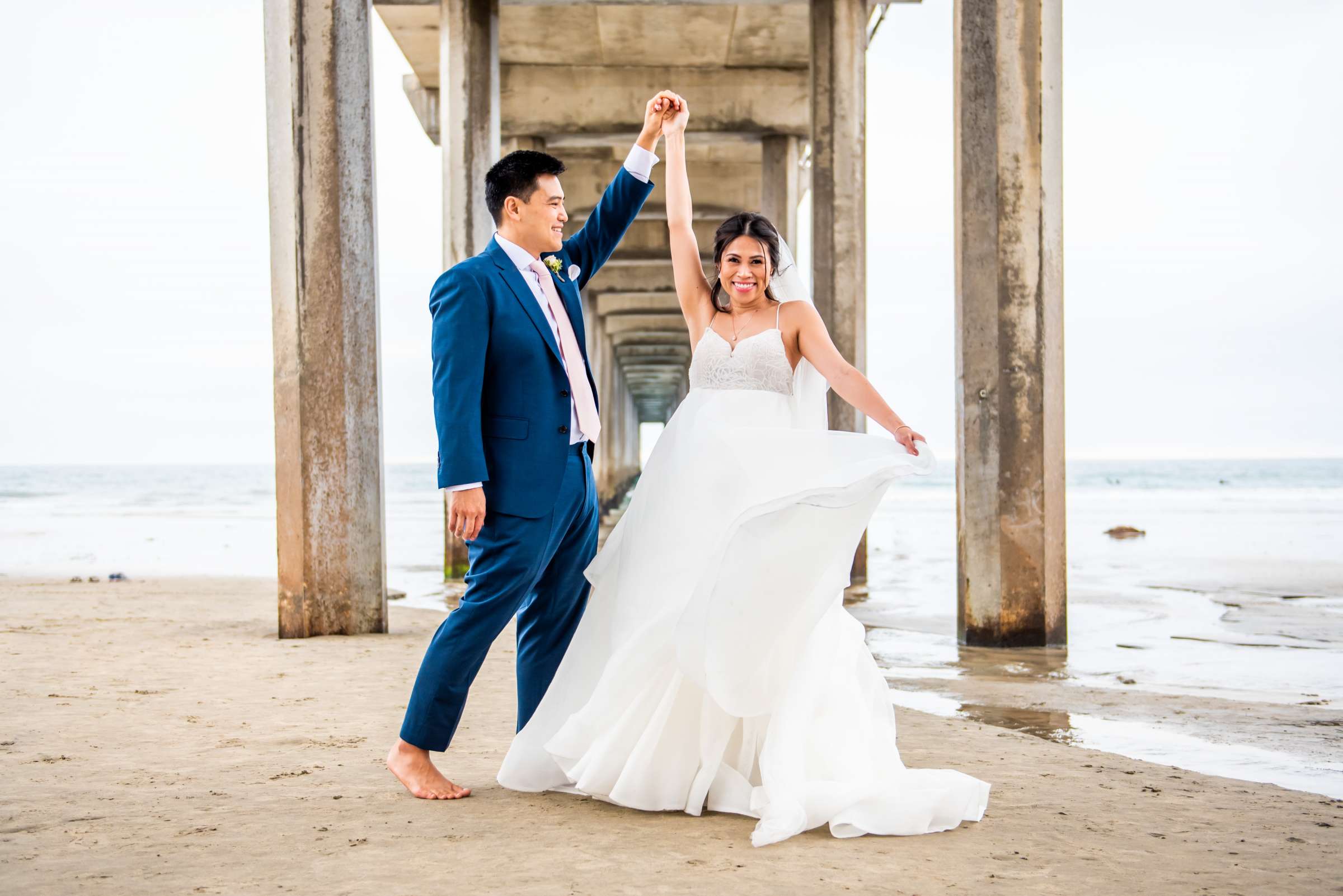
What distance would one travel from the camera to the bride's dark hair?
343cm

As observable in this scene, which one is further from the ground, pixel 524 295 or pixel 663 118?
pixel 663 118

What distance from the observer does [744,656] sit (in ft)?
9.52

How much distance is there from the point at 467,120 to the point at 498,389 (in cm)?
740

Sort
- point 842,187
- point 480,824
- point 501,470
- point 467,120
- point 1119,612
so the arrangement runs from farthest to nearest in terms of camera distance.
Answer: point 467,120 < point 842,187 < point 1119,612 < point 501,470 < point 480,824

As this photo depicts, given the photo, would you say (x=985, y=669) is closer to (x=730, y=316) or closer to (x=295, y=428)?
(x=730, y=316)

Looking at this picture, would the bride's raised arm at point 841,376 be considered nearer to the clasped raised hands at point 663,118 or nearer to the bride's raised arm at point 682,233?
the bride's raised arm at point 682,233

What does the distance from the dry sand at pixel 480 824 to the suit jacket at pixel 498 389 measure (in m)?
0.86

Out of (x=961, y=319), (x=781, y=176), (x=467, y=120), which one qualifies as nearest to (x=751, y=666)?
(x=961, y=319)

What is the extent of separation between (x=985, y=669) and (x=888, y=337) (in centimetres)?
6204

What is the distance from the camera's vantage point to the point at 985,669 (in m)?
5.61

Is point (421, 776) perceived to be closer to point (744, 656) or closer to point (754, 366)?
point (744, 656)

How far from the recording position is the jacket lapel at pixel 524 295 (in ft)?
10.5

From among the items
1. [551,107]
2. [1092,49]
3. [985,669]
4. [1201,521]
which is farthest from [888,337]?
[985,669]

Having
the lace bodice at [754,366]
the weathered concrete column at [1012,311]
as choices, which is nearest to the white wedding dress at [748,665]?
the lace bodice at [754,366]
